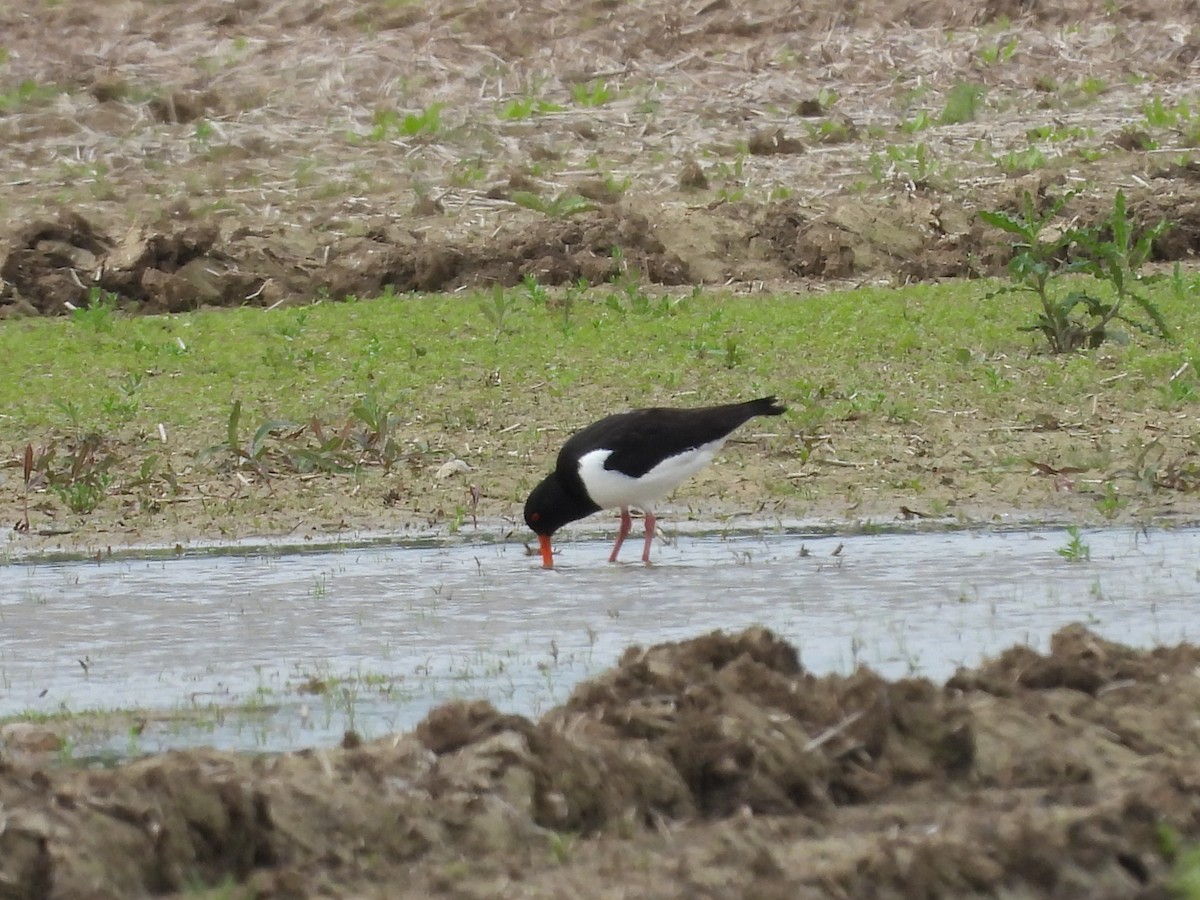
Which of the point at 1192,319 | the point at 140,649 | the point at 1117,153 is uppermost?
the point at 1117,153

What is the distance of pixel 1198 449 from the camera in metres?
9.53

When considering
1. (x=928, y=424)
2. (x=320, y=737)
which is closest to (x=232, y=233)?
(x=928, y=424)

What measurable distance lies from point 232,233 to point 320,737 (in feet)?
31.6

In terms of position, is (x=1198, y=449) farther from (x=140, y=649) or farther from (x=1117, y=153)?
(x=1117, y=153)

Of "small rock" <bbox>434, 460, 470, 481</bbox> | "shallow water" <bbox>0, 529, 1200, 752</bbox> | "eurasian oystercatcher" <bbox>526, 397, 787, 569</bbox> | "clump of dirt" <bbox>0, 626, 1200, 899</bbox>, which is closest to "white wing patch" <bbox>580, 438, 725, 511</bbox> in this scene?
"eurasian oystercatcher" <bbox>526, 397, 787, 569</bbox>

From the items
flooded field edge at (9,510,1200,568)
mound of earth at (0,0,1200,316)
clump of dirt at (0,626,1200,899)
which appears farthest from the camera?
mound of earth at (0,0,1200,316)

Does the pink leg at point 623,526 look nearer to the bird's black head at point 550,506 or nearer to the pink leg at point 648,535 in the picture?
the pink leg at point 648,535

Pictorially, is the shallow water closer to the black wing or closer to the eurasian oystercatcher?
the eurasian oystercatcher

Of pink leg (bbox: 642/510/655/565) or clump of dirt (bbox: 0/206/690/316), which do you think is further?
clump of dirt (bbox: 0/206/690/316)

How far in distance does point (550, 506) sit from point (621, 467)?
319 millimetres

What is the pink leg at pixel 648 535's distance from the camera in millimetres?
8578

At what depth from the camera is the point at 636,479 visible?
8648mm

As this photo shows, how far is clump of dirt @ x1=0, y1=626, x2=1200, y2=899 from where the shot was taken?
13.4ft

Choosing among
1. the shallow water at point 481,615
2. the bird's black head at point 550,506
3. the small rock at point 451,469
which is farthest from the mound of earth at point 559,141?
the shallow water at point 481,615
